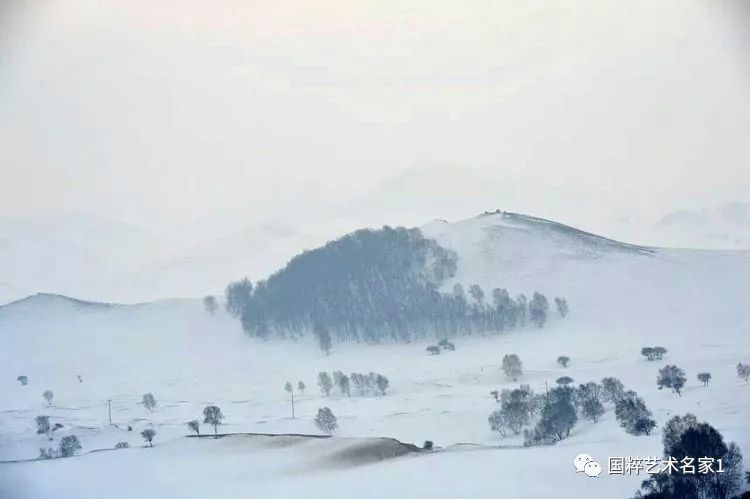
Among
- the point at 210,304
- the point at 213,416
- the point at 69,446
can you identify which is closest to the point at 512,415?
the point at 213,416

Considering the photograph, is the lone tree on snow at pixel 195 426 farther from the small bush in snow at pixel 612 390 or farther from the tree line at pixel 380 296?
the small bush in snow at pixel 612 390

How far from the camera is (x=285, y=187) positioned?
557 cm

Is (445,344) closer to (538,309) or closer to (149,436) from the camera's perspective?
(538,309)

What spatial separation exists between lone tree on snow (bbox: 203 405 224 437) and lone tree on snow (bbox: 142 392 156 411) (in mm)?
235

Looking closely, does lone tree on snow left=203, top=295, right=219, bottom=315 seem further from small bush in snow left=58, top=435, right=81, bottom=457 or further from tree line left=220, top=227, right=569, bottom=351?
small bush in snow left=58, top=435, right=81, bottom=457

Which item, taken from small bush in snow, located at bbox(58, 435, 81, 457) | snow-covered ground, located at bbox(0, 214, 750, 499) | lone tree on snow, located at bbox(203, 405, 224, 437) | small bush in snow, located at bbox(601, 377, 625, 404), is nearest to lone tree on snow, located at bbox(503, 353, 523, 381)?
snow-covered ground, located at bbox(0, 214, 750, 499)

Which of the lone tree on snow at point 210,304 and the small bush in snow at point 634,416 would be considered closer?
the small bush in snow at point 634,416

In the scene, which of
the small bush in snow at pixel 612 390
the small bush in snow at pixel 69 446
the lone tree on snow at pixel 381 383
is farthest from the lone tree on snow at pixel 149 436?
the small bush in snow at pixel 612 390

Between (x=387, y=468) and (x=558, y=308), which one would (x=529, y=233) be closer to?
(x=558, y=308)

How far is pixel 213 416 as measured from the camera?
5.52m

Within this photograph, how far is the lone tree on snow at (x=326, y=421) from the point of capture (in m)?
5.48

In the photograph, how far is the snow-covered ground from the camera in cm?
543

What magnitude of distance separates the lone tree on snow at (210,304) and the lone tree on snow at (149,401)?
46 centimetres

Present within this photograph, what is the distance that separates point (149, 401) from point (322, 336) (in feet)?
2.73
